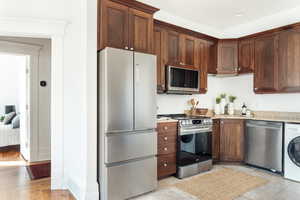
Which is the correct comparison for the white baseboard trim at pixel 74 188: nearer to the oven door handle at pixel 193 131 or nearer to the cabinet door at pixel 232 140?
the oven door handle at pixel 193 131

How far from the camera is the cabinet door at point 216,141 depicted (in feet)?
12.9

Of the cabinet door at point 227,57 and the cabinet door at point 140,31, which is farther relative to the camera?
the cabinet door at point 227,57

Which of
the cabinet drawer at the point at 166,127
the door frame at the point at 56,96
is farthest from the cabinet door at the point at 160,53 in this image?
the door frame at the point at 56,96

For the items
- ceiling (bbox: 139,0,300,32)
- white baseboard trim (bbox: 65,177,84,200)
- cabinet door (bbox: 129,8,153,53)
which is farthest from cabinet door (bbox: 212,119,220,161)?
white baseboard trim (bbox: 65,177,84,200)

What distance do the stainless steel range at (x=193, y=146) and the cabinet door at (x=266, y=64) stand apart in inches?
49.8

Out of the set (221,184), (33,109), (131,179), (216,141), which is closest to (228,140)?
(216,141)

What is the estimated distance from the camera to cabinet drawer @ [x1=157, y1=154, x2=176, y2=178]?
3.12 m

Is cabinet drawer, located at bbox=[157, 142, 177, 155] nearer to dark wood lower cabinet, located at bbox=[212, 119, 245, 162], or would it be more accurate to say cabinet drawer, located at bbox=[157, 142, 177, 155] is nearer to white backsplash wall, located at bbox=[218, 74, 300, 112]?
dark wood lower cabinet, located at bbox=[212, 119, 245, 162]

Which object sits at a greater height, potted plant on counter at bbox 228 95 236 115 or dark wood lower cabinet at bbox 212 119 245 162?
potted plant on counter at bbox 228 95 236 115

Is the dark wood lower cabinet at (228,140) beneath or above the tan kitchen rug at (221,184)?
above

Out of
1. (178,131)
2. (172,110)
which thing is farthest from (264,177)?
(172,110)

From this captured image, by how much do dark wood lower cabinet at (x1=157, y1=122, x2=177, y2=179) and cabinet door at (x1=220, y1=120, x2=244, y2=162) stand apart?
3.96 ft

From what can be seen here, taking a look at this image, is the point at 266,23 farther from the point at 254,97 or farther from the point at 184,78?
the point at 184,78

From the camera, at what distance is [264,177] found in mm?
3354
